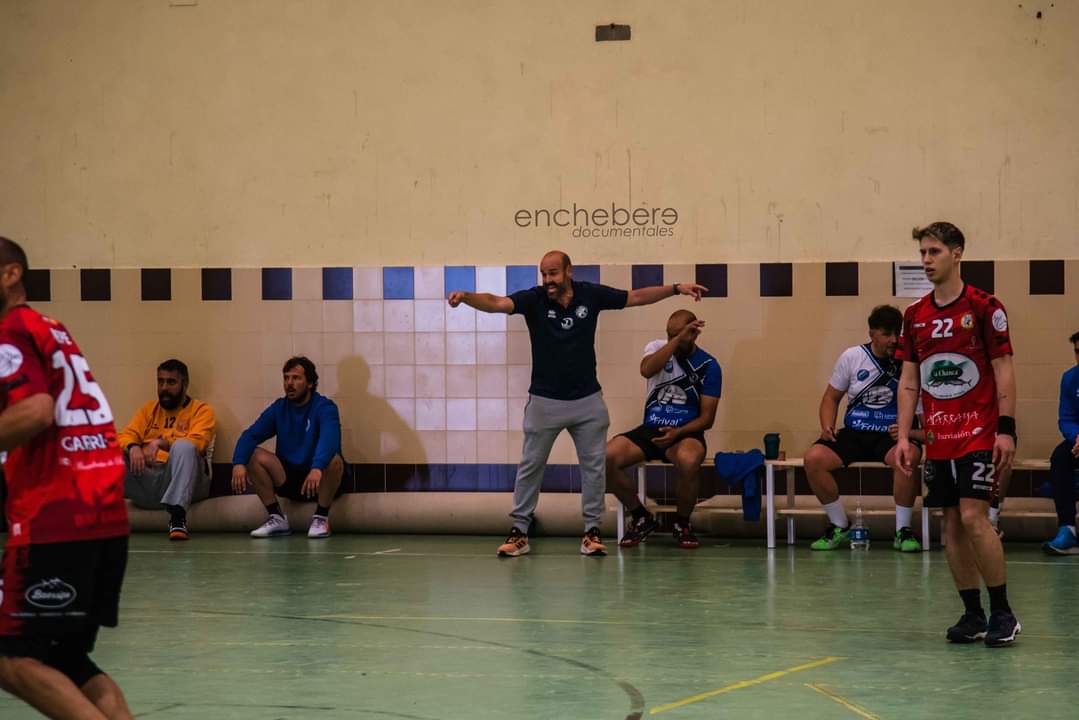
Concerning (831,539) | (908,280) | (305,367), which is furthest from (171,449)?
(908,280)

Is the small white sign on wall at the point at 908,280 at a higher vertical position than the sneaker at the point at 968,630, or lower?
higher

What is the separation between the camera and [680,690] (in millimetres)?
4766

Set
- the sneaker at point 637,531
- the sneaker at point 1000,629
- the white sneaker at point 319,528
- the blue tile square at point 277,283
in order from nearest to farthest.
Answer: the sneaker at point 1000,629 < the sneaker at point 637,531 < the white sneaker at point 319,528 < the blue tile square at point 277,283

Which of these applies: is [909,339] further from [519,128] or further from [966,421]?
[519,128]

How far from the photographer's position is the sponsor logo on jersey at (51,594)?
336 cm

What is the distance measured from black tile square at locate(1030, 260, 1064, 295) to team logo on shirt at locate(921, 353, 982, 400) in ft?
12.9

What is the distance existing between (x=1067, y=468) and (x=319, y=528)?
184 inches

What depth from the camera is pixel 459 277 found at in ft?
32.1

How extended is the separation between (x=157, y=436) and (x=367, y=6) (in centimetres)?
323

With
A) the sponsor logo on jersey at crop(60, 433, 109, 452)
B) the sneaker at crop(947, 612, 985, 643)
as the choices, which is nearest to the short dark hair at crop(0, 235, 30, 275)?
the sponsor logo on jersey at crop(60, 433, 109, 452)

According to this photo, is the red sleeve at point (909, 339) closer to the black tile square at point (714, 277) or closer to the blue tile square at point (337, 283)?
the black tile square at point (714, 277)

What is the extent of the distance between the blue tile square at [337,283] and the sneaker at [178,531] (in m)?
1.78

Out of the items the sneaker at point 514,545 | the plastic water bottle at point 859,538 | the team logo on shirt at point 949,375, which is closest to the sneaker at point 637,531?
the sneaker at point 514,545

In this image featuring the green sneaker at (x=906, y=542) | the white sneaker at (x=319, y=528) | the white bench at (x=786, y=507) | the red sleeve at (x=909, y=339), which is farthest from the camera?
the white sneaker at (x=319, y=528)
